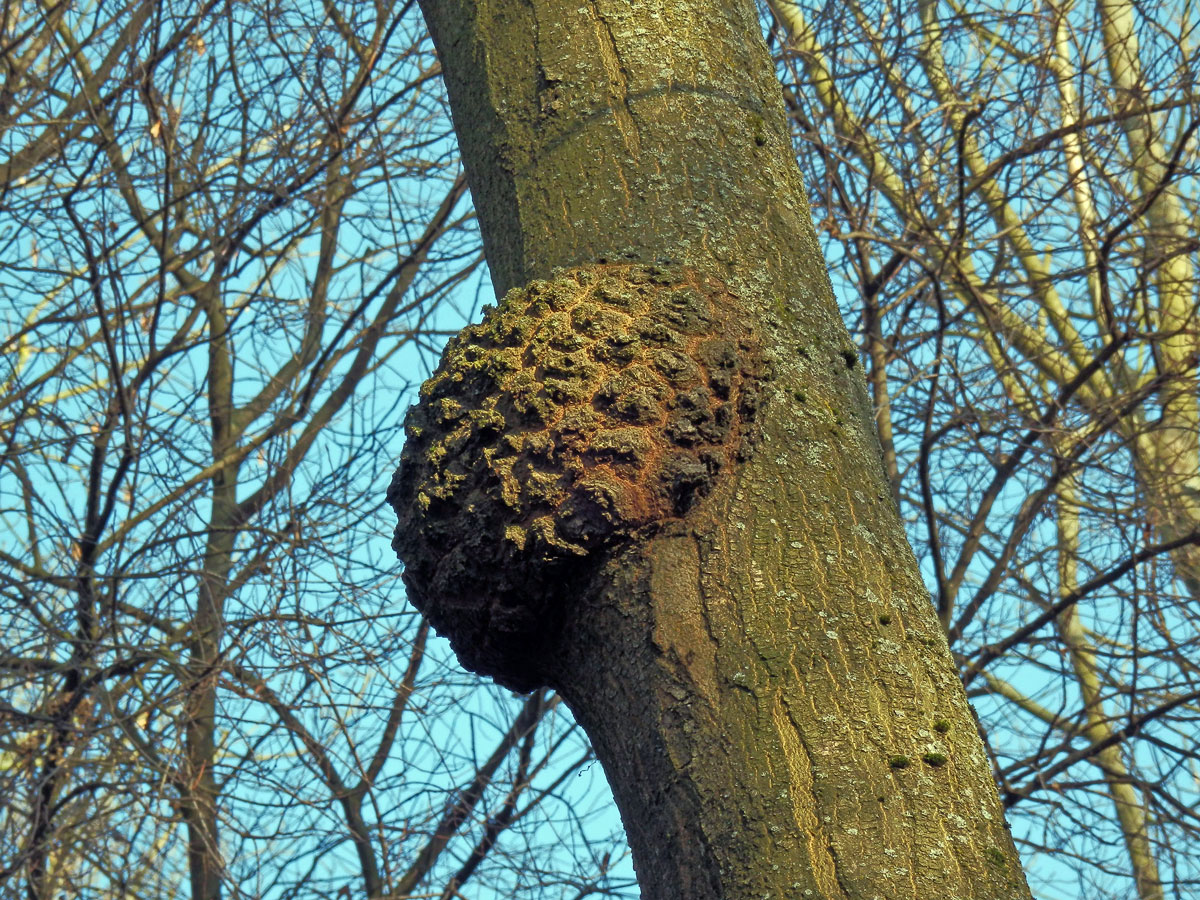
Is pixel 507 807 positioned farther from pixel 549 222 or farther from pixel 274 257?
pixel 549 222

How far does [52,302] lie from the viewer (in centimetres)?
420

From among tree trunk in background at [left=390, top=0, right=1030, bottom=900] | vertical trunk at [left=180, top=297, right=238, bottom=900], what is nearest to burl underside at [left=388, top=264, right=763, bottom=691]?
tree trunk in background at [left=390, top=0, right=1030, bottom=900]

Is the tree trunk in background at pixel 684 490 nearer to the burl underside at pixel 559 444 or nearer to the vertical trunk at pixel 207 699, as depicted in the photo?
the burl underside at pixel 559 444

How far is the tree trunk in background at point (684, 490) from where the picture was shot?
34.0 inches

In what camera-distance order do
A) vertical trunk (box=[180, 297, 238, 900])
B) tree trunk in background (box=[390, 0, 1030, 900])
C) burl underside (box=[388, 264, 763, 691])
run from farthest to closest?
vertical trunk (box=[180, 297, 238, 900]) < burl underside (box=[388, 264, 763, 691]) < tree trunk in background (box=[390, 0, 1030, 900])

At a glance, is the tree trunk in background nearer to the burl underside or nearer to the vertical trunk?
the burl underside

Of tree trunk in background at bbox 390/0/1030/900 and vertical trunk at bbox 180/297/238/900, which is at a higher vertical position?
vertical trunk at bbox 180/297/238/900

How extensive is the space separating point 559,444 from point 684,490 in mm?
127

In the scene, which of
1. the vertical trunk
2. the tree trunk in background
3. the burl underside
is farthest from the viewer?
the vertical trunk

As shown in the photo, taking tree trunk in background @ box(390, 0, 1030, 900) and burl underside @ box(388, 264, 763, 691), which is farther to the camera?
burl underside @ box(388, 264, 763, 691)

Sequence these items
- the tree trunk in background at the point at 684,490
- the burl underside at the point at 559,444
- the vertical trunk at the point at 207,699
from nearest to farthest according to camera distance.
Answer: the tree trunk in background at the point at 684,490 < the burl underside at the point at 559,444 < the vertical trunk at the point at 207,699

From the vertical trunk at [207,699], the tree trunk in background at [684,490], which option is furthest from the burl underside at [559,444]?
the vertical trunk at [207,699]

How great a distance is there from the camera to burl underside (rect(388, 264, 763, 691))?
104cm

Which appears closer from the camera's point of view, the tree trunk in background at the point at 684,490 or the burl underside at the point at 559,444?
the tree trunk in background at the point at 684,490
